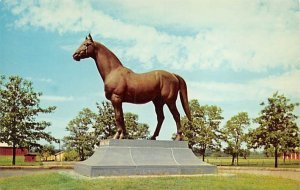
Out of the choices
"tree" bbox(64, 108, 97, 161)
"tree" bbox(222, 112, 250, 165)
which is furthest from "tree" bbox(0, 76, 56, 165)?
"tree" bbox(222, 112, 250, 165)

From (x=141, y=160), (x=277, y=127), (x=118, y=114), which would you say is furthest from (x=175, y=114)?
(x=277, y=127)

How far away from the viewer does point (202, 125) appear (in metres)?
29.3

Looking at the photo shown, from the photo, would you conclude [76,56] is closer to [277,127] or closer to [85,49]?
[85,49]

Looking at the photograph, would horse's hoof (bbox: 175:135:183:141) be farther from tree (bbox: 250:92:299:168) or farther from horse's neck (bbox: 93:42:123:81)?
tree (bbox: 250:92:299:168)

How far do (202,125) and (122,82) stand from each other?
18.9 metres

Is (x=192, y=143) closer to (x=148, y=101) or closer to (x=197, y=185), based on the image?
(x=148, y=101)

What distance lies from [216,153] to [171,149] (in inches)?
795

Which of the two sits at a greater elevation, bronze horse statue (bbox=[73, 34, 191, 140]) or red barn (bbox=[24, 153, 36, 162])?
bronze horse statue (bbox=[73, 34, 191, 140])

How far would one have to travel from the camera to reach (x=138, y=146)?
1112 cm

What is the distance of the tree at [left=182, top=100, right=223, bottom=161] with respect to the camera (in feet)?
96.1

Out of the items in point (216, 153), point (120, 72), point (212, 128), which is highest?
point (120, 72)

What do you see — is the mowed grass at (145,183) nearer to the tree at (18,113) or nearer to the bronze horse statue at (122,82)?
the bronze horse statue at (122,82)

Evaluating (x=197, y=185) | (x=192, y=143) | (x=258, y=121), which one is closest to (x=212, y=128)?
(x=192, y=143)

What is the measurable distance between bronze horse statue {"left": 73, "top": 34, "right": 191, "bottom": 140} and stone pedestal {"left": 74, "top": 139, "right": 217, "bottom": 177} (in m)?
0.57
